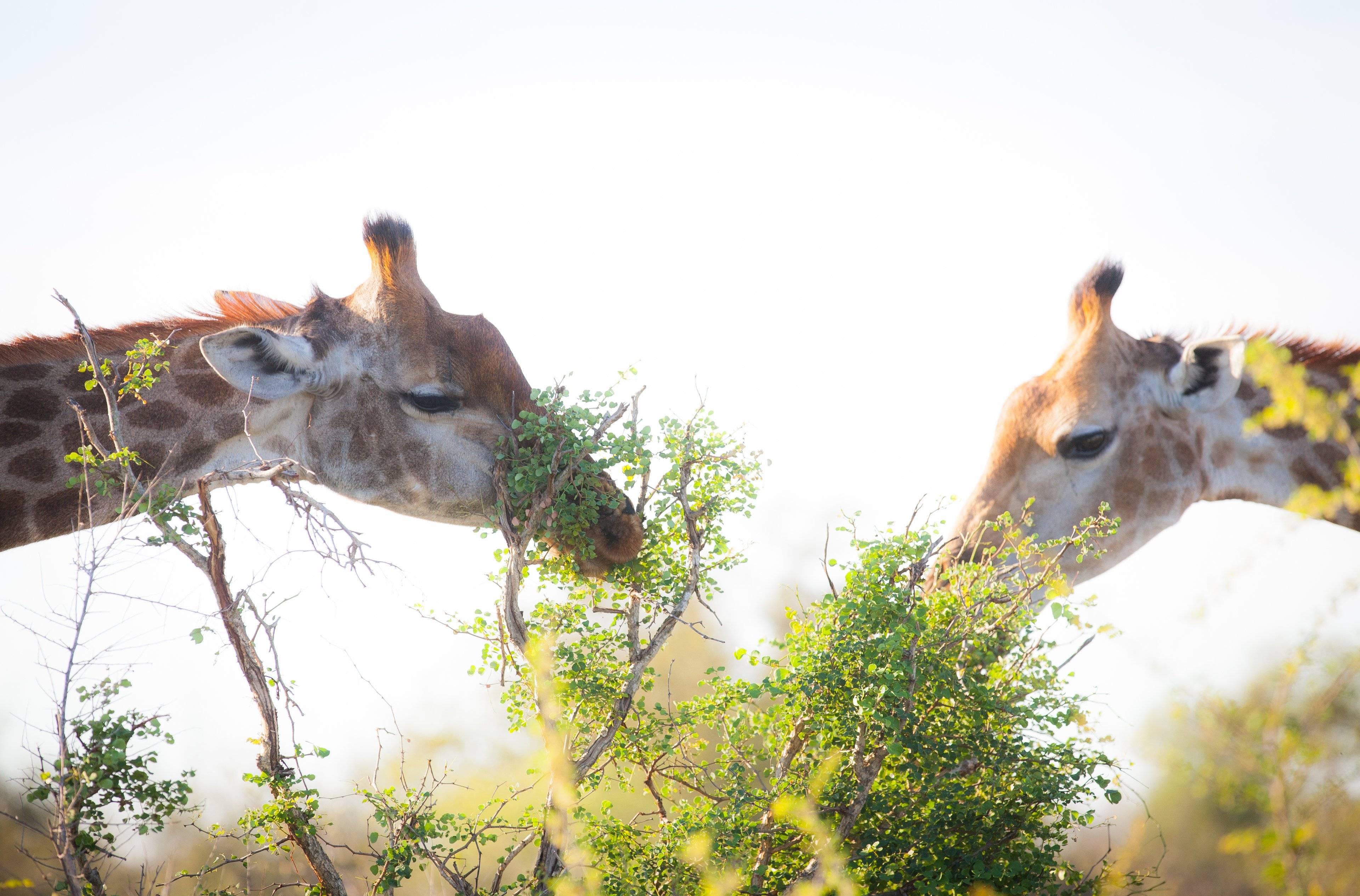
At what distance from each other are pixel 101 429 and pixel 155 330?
0.72 meters

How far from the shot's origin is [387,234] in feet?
17.4

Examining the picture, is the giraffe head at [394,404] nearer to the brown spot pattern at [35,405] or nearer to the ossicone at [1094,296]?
the brown spot pattern at [35,405]

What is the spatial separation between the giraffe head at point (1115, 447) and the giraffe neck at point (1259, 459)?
3cm

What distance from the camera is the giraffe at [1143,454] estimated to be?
588 centimetres

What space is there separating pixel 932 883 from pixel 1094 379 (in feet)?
12.3

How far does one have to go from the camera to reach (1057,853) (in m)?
3.74

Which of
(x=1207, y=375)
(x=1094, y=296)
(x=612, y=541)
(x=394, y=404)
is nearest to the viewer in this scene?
(x=612, y=541)

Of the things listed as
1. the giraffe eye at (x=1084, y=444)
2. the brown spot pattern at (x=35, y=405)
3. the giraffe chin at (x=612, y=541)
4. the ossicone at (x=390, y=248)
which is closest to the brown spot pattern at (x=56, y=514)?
the brown spot pattern at (x=35, y=405)

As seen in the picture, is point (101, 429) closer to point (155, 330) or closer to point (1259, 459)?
point (155, 330)

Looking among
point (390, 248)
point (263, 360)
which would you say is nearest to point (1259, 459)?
point (390, 248)

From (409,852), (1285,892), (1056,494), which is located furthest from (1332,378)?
(409,852)

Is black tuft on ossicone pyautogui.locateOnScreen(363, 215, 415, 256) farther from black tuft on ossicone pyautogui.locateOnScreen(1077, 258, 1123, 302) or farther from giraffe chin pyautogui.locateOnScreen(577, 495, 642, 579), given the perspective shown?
black tuft on ossicone pyautogui.locateOnScreen(1077, 258, 1123, 302)

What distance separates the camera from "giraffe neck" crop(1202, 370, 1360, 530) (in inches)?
231

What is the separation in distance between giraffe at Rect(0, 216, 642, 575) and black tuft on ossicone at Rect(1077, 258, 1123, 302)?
3.98 metres
